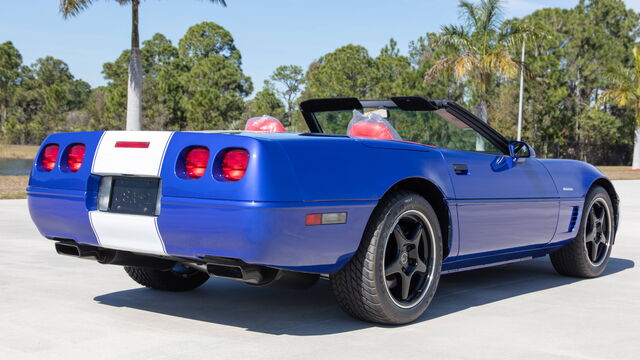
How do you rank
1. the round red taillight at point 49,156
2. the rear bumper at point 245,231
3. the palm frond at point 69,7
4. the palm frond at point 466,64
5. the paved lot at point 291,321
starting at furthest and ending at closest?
the palm frond at point 466,64
the palm frond at point 69,7
the round red taillight at point 49,156
the paved lot at point 291,321
the rear bumper at point 245,231

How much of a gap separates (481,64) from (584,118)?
94.7ft

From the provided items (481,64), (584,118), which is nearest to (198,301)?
(481,64)

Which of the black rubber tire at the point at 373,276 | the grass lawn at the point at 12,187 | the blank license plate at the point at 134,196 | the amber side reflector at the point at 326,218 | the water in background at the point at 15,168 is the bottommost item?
the grass lawn at the point at 12,187

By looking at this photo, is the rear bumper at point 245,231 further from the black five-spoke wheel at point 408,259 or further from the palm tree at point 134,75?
the palm tree at point 134,75

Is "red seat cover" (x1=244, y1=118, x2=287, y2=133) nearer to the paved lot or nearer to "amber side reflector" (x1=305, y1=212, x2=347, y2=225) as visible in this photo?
the paved lot

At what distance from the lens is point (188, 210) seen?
3.59 meters

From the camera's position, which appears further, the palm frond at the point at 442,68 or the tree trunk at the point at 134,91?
the palm frond at the point at 442,68

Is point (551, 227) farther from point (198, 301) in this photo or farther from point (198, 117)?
point (198, 117)

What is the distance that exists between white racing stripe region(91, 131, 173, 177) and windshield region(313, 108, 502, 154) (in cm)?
181

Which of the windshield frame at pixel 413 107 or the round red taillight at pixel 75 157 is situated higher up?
the windshield frame at pixel 413 107

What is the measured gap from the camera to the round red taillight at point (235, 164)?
3.56 meters

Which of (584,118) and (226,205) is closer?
(226,205)

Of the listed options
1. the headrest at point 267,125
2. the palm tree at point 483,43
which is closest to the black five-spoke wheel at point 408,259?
the headrest at point 267,125

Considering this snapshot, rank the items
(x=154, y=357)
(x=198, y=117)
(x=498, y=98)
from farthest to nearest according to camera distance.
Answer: (x=198, y=117) → (x=498, y=98) → (x=154, y=357)
